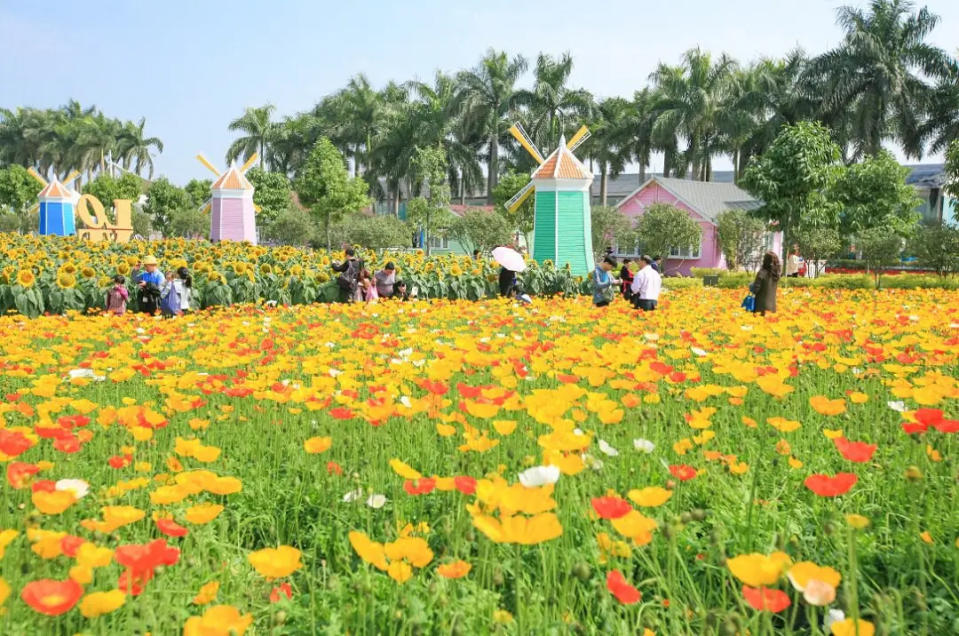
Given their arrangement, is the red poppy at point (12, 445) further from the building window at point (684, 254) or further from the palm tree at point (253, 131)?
the palm tree at point (253, 131)

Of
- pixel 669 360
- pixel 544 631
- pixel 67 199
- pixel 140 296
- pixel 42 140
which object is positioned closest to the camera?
pixel 544 631

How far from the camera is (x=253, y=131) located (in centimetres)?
5694

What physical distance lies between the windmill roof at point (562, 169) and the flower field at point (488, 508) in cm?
1850

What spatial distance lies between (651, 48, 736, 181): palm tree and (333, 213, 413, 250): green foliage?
1755 centimetres

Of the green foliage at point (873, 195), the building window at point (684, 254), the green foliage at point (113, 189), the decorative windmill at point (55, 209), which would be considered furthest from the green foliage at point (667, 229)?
the green foliage at point (113, 189)

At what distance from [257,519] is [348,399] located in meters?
0.63

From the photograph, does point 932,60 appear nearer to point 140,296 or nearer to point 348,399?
point 140,296

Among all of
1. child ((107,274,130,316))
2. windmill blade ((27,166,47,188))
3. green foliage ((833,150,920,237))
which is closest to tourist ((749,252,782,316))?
child ((107,274,130,316))

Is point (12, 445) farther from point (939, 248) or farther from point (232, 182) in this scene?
point (232, 182)

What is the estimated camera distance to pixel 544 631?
1776mm

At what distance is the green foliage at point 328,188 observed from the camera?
138ft

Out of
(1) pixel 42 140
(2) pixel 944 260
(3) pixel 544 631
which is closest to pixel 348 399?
(3) pixel 544 631

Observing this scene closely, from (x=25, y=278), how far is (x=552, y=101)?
1569 inches

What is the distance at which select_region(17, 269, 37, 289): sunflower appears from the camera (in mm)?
11211
